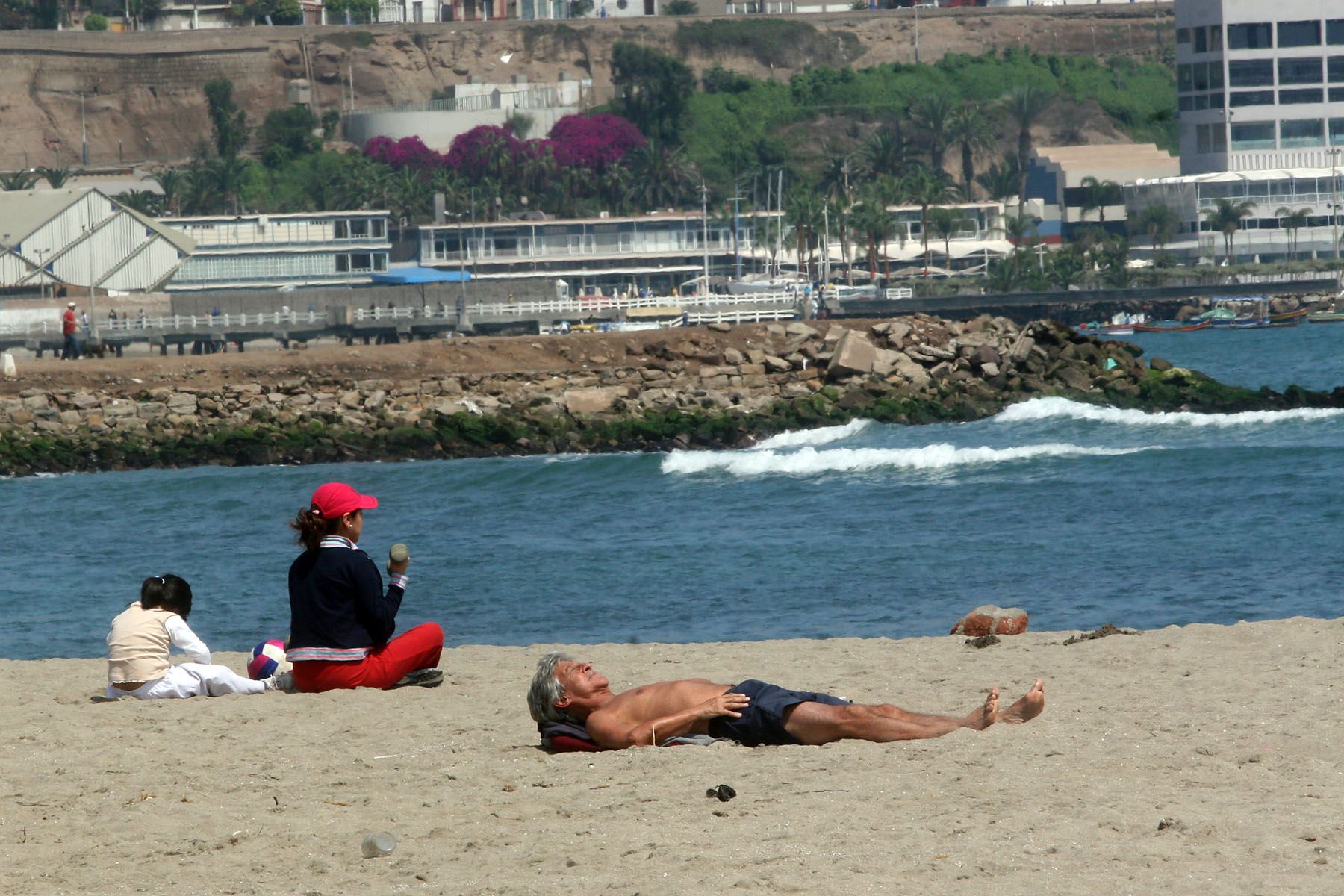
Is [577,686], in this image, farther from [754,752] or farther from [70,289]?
[70,289]

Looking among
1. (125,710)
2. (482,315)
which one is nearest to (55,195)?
(482,315)

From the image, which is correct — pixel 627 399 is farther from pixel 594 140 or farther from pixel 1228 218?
pixel 594 140

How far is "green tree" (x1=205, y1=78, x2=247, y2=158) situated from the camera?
377ft

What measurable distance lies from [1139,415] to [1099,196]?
81526 mm

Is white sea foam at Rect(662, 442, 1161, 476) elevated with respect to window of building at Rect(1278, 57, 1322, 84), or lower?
lower

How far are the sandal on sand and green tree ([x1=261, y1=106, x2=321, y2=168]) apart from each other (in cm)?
10977

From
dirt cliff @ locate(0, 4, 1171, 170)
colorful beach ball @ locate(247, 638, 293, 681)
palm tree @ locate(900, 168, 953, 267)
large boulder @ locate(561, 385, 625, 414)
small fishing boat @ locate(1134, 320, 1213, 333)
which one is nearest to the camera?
colorful beach ball @ locate(247, 638, 293, 681)

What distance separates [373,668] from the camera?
27.6 feet

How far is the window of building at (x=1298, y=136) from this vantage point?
9681 centimetres

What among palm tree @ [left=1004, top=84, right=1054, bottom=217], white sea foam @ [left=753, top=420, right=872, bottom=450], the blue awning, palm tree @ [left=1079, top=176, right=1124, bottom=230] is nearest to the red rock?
white sea foam @ [left=753, top=420, right=872, bottom=450]

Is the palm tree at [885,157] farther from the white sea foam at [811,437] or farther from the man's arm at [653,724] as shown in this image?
the man's arm at [653,724]

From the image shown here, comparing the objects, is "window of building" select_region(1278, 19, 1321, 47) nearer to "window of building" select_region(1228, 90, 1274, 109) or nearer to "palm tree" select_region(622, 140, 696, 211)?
"window of building" select_region(1228, 90, 1274, 109)

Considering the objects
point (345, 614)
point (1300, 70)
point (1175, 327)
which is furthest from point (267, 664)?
point (1300, 70)

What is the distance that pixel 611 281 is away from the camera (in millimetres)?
95750
